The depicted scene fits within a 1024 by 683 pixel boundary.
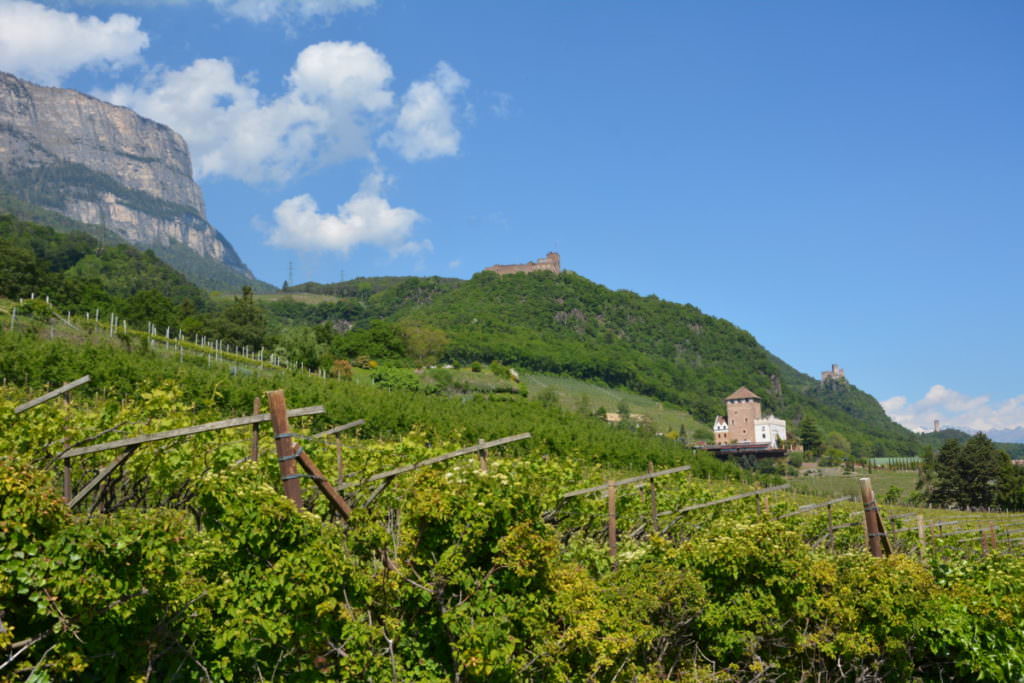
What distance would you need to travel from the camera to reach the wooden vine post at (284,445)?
468 centimetres

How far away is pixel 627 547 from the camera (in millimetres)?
9086

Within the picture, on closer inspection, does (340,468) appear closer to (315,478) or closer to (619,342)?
(315,478)

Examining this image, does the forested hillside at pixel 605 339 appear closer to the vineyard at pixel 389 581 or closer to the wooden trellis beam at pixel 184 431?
the vineyard at pixel 389 581

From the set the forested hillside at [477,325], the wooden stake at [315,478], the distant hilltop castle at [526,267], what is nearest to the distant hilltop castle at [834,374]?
→ the forested hillside at [477,325]

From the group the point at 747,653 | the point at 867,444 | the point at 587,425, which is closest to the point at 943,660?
the point at 747,653

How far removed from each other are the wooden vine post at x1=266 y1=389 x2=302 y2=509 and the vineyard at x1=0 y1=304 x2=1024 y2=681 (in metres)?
0.01

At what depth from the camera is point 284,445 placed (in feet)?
15.5

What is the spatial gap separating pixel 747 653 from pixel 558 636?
8.63ft

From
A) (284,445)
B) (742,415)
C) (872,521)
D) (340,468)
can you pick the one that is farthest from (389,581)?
(742,415)

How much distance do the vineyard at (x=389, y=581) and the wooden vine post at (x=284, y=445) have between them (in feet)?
0.05

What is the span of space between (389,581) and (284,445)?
1.25 meters

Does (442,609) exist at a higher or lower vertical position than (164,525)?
lower

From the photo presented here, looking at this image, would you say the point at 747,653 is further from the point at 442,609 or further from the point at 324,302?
the point at 324,302

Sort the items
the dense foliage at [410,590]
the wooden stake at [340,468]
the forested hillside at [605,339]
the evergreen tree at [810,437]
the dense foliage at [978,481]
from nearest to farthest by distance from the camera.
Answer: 1. the dense foliage at [410,590]
2. the wooden stake at [340,468]
3. the dense foliage at [978,481]
4. the evergreen tree at [810,437]
5. the forested hillside at [605,339]
